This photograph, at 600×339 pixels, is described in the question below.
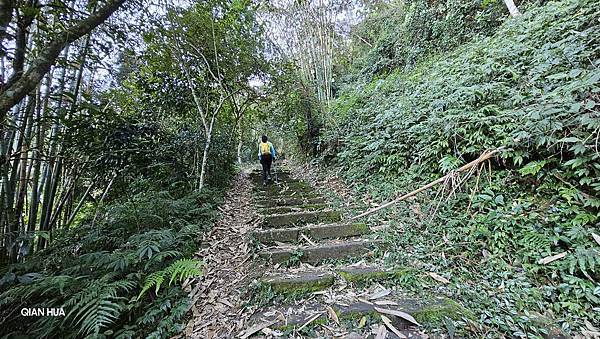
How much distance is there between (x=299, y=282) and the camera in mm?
2332

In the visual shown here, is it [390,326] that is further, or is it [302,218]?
[302,218]

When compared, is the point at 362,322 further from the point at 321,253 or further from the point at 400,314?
the point at 321,253

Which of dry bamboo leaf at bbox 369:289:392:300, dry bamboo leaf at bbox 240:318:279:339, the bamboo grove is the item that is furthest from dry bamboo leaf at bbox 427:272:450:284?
the bamboo grove

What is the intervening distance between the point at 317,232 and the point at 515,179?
7.45ft

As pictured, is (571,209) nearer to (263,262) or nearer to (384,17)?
(263,262)

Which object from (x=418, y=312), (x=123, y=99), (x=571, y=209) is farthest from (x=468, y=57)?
(x=123, y=99)

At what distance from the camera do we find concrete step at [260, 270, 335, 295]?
7.55 ft

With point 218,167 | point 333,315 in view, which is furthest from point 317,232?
point 218,167

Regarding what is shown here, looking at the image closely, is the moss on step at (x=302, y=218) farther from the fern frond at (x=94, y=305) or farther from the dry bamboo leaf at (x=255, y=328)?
the fern frond at (x=94, y=305)

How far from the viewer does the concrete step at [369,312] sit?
6.14 ft

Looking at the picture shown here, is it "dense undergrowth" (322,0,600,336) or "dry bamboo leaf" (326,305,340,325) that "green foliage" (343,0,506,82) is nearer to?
"dense undergrowth" (322,0,600,336)

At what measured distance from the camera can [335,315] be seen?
1.98 metres

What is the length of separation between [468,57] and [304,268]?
4864 millimetres

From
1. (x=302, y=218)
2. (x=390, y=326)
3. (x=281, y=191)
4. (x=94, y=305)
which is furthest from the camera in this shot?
(x=281, y=191)
